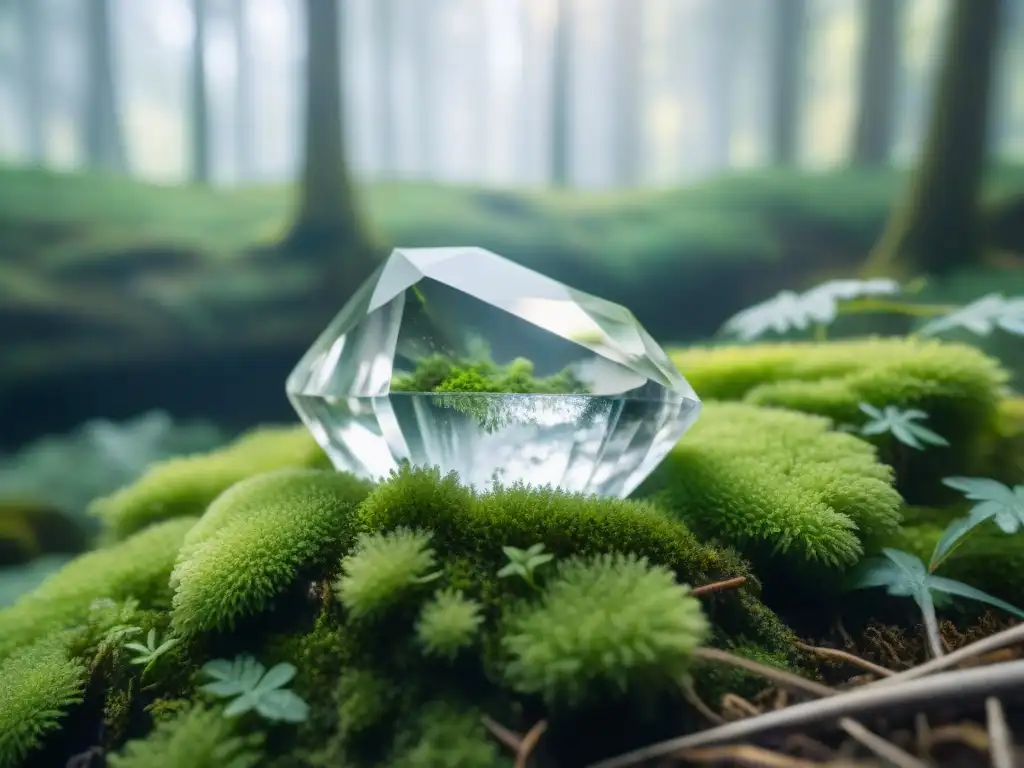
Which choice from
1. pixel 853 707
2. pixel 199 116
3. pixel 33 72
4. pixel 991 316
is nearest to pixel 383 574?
pixel 853 707

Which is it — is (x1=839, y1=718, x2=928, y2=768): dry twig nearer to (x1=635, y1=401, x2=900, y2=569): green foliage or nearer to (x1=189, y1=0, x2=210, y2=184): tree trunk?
(x1=635, y1=401, x2=900, y2=569): green foliage

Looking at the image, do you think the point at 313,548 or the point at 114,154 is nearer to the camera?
the point at 313,548

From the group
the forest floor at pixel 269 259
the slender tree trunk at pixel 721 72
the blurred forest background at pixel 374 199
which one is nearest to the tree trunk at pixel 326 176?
the blurred forest background at pixel 374 199

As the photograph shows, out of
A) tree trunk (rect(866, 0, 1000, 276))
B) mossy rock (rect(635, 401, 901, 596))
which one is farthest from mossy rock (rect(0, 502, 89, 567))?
tree trunk (rect(866, 0, 1000, 276))

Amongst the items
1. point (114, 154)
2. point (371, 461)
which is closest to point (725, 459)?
point (371, 461)

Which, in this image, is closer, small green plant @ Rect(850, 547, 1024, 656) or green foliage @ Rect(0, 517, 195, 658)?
small green plant @ Rect(850, 547, 1024, 656)

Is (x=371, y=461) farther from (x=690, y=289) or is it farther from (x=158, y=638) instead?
(x=690, y=289)
